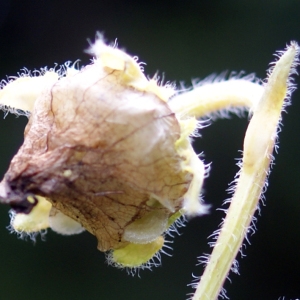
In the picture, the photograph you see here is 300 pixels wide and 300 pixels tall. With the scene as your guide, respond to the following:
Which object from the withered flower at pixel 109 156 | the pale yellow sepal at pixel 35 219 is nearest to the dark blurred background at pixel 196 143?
the pale yellow sepal at pixel 35 219

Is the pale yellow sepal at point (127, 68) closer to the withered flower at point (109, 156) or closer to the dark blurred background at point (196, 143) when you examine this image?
the withered flower at point (109, 156)

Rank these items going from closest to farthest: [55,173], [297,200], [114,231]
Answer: [55,173]
[114,231]
[297,200]

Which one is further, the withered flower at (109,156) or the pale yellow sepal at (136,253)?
the pale yellow sepal at (136,253)

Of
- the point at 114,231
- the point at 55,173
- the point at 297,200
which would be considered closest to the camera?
the point at 55,173

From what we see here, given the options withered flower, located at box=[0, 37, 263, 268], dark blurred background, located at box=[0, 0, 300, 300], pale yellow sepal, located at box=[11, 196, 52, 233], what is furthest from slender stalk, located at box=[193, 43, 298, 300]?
dark blurred background, located at box=[0, 0, 300, 300]

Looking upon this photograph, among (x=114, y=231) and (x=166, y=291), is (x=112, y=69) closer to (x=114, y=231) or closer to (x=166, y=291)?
(x=114, y=231)

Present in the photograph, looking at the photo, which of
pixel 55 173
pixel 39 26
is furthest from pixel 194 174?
pixel 39 26

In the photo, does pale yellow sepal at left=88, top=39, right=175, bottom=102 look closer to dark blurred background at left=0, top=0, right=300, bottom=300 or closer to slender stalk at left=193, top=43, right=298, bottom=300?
slender stalk at left=193, top=43, right=298, bottom=300
